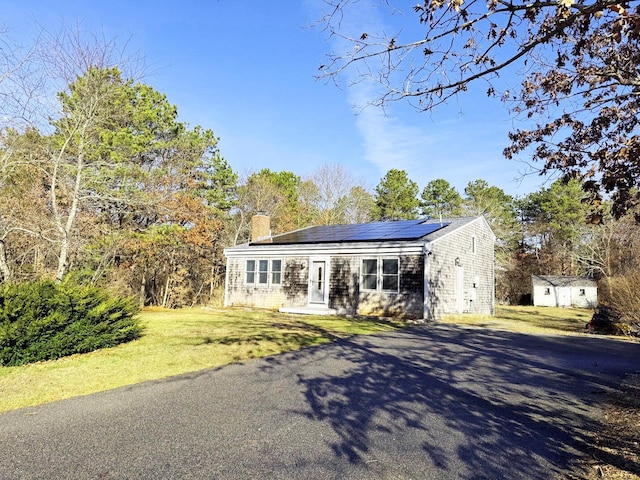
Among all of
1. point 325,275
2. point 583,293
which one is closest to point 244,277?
point 325,275

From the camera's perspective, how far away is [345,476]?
10.6 feet

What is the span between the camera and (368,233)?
19547mm

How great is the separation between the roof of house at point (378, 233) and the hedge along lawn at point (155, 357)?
224 inches

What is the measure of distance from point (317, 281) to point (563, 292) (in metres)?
31.6

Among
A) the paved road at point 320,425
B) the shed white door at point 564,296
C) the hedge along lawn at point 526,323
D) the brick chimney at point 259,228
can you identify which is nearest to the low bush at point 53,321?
the paved road at point 320,425

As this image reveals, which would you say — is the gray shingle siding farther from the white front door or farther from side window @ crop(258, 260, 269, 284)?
side window @ crop(258, 260, 269, 284)

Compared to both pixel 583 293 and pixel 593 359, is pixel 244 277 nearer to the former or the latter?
pixel 593 359

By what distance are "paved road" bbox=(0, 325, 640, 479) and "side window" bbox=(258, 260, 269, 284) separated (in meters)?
13.1

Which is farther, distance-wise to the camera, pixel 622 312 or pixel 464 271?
pixel 464 271

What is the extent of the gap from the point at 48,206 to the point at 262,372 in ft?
48.1

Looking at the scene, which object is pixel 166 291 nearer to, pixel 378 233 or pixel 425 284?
pixel 378 233

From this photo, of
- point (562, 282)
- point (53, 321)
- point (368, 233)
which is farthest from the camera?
point (562, 282)

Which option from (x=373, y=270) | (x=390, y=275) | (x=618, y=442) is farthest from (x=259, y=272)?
(x=618, y=442)

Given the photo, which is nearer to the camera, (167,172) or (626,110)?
(626,110)
